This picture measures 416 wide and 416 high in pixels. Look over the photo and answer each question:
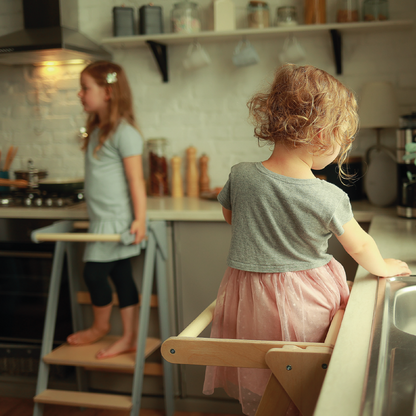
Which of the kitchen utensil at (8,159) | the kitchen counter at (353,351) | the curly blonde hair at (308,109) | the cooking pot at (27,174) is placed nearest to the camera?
the kitchen counter at (353,351)

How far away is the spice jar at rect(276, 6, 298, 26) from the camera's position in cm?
222

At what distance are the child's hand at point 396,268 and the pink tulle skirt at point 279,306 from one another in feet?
0.36

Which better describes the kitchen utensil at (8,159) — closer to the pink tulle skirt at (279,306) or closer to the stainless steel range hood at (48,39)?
the stainless steel range hood at (48,39)

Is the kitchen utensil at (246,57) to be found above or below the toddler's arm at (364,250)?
above

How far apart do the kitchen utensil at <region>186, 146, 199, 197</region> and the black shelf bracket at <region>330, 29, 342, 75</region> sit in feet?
2.68

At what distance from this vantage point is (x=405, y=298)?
998mm

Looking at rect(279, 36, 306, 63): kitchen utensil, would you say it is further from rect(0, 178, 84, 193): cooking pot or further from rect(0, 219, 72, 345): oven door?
rect(0, 219, 72, 345): oven door

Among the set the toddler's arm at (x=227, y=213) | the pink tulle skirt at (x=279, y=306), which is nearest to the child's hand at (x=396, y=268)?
the pink tulle skirt at (x=279, y=306)

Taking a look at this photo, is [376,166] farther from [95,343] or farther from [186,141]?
[95,343]

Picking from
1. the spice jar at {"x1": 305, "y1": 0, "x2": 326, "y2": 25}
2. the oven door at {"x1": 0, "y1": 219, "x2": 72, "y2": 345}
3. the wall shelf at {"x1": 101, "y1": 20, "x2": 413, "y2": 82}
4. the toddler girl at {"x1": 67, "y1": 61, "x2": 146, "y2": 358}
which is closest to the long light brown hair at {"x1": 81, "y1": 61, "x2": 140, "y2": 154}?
the toddler girl at {"x1": 67, "y1": 61, "x2": 146, "y2": 358}

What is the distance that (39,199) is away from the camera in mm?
2211

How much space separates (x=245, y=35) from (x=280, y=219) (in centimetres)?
154

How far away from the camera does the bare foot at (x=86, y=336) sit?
209cm

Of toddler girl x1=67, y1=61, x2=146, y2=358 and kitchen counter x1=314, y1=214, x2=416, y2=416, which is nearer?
kitchen counter x1=314, y1=214, x2=416, y2=416
